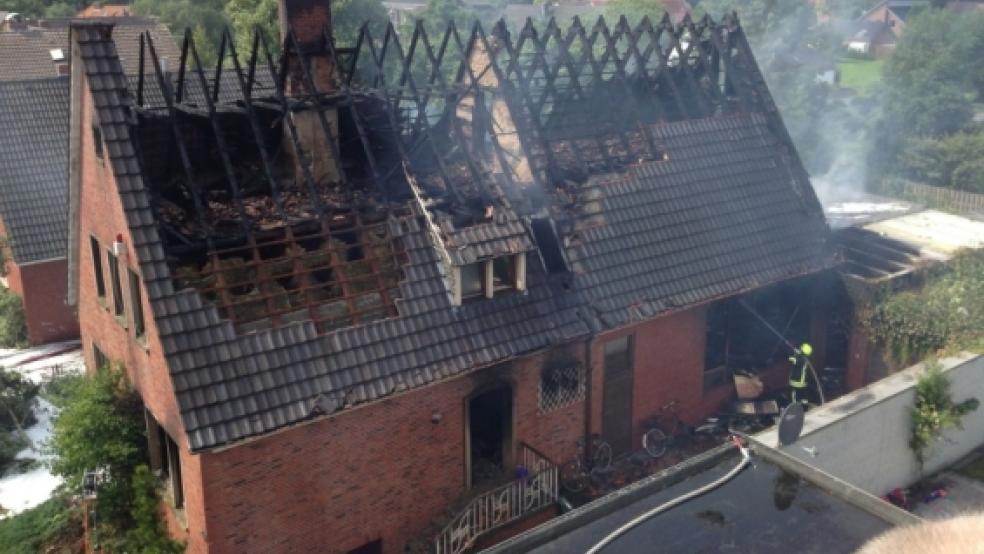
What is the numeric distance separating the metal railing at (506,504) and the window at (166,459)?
12.8 feet

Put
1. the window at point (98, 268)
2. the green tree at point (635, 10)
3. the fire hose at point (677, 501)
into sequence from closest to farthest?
the fire hose at point (677, 501) < the window at point (98, 268) < the green tree at point (635, 10)

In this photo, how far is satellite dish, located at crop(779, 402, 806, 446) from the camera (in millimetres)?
13367

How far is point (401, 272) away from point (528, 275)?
2.36m

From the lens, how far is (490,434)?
15.6 m

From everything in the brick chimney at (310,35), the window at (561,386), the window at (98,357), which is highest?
the brick chimney at (310,35)

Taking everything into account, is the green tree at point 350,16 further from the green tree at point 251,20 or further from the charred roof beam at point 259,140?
the charred roof beam at point 259,140

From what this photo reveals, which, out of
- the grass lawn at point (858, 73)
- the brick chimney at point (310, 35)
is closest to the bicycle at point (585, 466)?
the brick chimney at point (310, 35)

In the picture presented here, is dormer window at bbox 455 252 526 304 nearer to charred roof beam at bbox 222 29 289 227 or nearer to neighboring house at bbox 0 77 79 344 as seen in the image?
charred roof beam at bbox 222 29 289 227

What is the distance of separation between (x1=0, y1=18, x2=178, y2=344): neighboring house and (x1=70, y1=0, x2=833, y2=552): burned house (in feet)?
31.9

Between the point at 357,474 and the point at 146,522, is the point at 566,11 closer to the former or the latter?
the point at 357,474

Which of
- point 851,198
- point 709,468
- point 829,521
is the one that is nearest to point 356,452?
point 709,468

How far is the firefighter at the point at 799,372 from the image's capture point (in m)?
18.0

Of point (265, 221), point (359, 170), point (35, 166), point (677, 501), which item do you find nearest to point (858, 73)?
point (35, 166)

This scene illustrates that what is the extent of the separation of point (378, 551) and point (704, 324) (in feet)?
25.4
